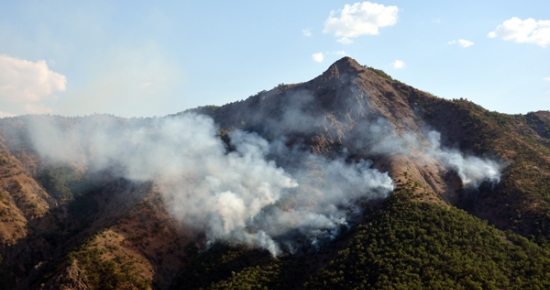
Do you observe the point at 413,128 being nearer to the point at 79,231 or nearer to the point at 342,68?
the point at 342,68

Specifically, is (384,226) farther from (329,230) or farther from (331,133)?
(331,133)

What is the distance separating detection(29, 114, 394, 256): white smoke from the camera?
74.8 m

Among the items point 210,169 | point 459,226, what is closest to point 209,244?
point 210,169

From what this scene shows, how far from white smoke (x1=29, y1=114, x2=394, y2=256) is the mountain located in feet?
1.14

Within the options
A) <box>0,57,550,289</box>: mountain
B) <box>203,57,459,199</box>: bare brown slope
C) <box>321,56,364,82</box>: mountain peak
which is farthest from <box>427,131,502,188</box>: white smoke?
<box>321,56,364,82</box>: mountain peak

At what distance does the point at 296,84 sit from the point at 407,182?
57321 millimetres

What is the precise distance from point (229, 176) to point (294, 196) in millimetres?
16398

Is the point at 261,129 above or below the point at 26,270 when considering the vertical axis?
above

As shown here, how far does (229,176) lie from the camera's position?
88.4 m

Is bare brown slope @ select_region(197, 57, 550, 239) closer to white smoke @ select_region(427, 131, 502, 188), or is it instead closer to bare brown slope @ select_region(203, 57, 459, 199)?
bare brown slope @ select_region(203, 57, 459, 199)

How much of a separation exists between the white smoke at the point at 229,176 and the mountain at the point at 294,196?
1.14ft

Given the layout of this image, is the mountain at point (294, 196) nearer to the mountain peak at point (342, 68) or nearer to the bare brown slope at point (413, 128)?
the bare brown slope at point (413, 128)

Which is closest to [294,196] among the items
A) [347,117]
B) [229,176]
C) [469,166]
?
[229,176]

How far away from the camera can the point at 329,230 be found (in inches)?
2781
